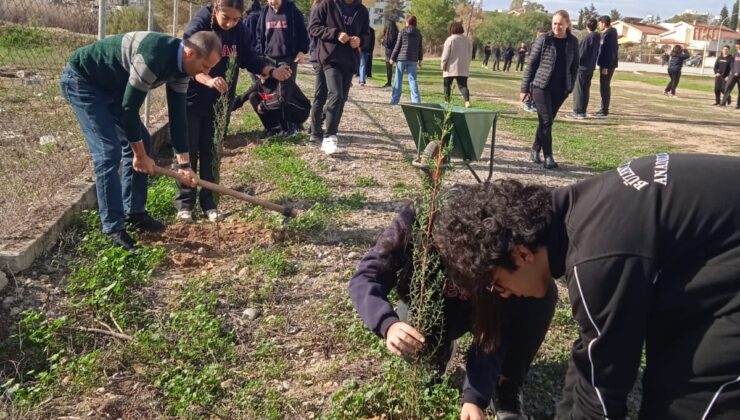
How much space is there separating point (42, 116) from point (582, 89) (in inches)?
369

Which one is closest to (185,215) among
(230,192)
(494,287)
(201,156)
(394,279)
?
(201,156)

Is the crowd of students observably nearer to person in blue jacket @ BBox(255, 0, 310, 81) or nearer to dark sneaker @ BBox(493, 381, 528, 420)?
dark sneaker @ BBox(493, 381, 528, 420)

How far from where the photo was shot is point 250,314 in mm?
3346

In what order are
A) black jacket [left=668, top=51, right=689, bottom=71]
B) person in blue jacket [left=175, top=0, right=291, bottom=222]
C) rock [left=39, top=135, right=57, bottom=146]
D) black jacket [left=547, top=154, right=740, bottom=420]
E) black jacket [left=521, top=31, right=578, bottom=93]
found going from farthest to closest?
black jacket [left=668, top=51, right=689, bottom=71] < black jacket [left=521, top=31, right=578, bottom=93] < rock [left=39, top=135, right=57, bottom=146] < person in blue jacket [left=175, top=0, right=291, bottom=222] < black jacket [left=547, top=154, right=740, bottom=420]

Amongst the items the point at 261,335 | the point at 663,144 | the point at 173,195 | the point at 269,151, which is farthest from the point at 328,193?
the point at 663,144

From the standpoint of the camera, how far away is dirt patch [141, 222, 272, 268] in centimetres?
405

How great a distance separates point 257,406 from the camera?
2.62 meters

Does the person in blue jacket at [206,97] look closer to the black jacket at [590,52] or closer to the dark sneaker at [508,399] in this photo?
the dark sneaker at [508,399]

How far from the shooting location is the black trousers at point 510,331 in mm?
2424

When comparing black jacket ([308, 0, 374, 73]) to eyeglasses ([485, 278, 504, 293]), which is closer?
eyeglasses ([485, 278, 504, 293])

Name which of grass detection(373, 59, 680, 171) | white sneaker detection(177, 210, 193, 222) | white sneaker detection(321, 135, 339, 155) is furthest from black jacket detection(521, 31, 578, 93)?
white sneaker detection(177, 210, 193, 222)

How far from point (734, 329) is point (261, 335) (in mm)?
2148

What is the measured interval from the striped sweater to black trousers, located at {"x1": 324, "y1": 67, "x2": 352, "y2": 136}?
2.63 m

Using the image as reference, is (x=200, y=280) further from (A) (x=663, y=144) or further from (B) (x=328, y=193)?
(A) (x=663, y=144)
